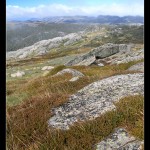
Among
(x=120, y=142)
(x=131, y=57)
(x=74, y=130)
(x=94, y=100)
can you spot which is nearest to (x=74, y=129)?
(x=74, y=130)

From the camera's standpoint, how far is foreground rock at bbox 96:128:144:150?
7.13 meters

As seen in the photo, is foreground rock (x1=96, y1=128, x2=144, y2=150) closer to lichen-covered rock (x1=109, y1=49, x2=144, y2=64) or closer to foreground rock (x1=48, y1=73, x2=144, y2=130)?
foreground rock (x1=48, y1=73, x2=144, y2=130)

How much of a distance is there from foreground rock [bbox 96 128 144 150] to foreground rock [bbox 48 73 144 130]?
1.19 m

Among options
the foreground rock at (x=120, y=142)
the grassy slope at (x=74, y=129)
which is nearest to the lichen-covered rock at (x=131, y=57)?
the grassy slope at (x=74, y=129)

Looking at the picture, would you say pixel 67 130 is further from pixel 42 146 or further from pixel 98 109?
pixel 98 109

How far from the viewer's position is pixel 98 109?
382 inches

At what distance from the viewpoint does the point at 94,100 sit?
10.8 metres

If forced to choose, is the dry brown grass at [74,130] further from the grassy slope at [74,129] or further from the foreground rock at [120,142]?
the foreground rock at [120,142]

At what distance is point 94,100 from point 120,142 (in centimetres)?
330

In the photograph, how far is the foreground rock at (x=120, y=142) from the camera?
281 inches
